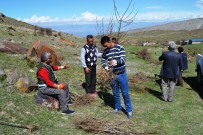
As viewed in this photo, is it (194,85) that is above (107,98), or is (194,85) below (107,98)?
below

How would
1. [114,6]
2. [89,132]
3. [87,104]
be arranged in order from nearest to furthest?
[89,132] < [87,104] < [114,6]

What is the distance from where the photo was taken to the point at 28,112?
33.3 ft

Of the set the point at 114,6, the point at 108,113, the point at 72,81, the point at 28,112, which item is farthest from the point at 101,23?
the point at 28,112

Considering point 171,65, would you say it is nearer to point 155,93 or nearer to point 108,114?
point 155,93

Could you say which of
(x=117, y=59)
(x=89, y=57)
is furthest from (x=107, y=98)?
(x=117, y=59)

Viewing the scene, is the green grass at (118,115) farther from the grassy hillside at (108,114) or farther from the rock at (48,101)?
the rock at (48,101)

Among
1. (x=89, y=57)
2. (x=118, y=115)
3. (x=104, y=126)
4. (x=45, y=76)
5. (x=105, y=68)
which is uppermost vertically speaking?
(x=89, y=57)

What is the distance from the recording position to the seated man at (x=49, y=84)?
405 inches

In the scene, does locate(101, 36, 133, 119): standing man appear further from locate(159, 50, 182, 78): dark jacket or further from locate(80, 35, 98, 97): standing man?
locate(159, 50, 182, 78): dark jacket

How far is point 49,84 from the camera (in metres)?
10.3

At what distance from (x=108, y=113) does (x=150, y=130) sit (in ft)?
5.86

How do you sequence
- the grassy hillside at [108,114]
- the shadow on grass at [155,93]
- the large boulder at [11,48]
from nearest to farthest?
the grassy hillside at [108,114] < the shadow on grass at [155,93] < the large boulder at [11,48]

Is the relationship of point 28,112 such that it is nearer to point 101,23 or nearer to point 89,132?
point 89,132

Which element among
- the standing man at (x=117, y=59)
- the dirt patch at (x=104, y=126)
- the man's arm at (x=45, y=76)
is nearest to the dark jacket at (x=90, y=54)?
the standing man at (x=117, y=59)
